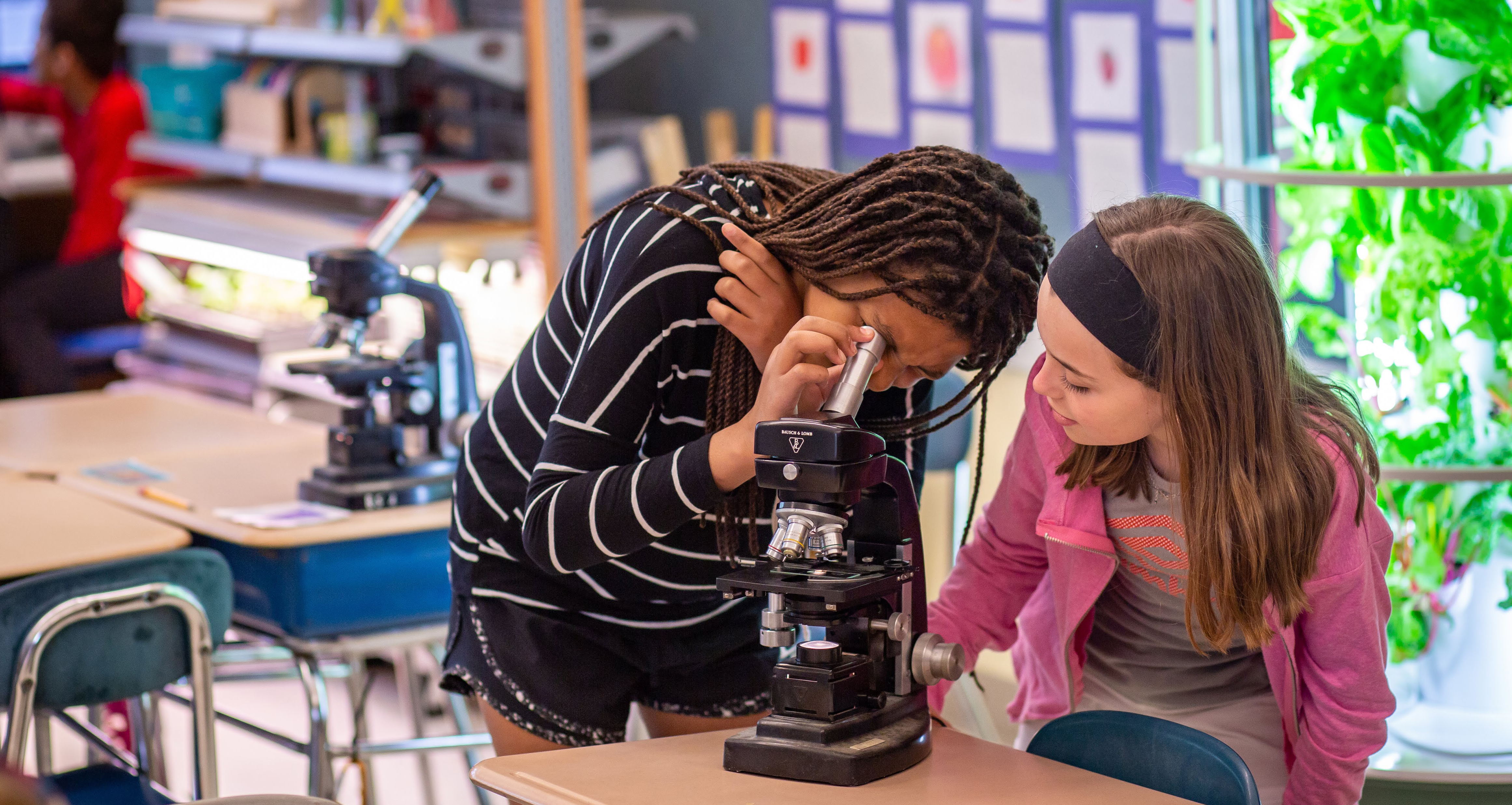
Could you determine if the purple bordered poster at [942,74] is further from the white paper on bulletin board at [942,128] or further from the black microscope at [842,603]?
the black microscope at [842,603]

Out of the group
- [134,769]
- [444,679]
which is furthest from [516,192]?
[444,679]

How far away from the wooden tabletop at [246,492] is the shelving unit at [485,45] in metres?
1.07

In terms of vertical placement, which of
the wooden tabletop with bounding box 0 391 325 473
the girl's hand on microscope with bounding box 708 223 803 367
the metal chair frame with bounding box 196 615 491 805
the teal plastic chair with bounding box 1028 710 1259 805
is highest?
the girl's hand on microscope with bounding box 708 223 803 367

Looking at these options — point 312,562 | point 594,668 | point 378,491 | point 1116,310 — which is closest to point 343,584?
point 312,562

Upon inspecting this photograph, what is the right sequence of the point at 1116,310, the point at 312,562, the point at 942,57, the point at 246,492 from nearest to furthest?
the point at 1116,310 < the point at 312,562 < the point at 246,492 < the point at 942,57

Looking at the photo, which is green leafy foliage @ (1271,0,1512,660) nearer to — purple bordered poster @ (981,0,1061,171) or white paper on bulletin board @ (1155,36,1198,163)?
white paper on bulletin board @ (1155,36,1198,163)

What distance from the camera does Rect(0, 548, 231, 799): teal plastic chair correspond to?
2086 mm

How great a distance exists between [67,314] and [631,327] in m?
4.66

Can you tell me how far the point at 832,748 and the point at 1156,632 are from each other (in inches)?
20.2

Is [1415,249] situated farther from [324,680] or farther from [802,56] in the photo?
[802,56]

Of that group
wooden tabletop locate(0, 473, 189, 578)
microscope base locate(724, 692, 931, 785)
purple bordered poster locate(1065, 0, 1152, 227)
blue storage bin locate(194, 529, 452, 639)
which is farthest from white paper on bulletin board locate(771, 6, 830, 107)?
microscope base locate(724, 692, 931, 785)

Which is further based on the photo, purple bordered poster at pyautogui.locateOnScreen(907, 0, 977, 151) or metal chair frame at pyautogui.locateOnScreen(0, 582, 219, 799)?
purple bordered poster at pyautogui.locateOnScreen(907, 0, 977, 151)

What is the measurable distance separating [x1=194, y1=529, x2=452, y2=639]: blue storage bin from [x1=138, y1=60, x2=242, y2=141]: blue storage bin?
268cm

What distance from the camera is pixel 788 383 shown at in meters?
1.39
